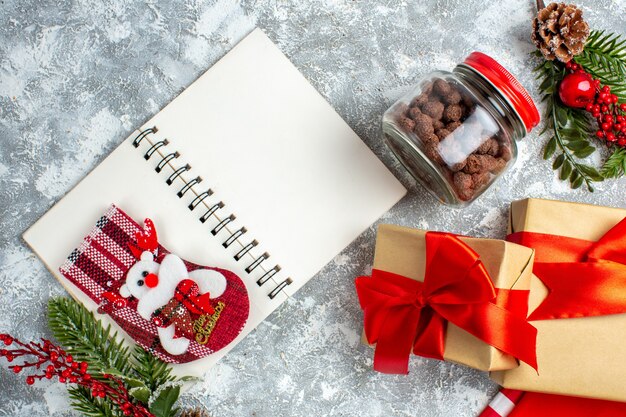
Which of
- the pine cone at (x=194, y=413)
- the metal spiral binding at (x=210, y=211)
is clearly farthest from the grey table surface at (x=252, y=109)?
the metal spiral binding at (x=210, y=211)

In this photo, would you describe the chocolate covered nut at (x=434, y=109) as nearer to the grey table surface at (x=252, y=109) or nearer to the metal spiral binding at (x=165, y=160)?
the grey table surface at (x=252, y=109)

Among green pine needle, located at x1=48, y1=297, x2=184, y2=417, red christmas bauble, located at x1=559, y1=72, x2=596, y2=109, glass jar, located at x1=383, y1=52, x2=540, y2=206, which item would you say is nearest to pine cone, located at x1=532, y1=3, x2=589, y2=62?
red christmas bauble, located at x1=559, y1=72, x2=596, y2=109

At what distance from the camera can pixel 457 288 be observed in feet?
3.06

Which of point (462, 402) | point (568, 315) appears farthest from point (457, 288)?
point (462, 402)

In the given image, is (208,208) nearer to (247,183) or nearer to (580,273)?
(247,183)

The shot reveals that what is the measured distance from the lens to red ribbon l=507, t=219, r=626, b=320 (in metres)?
0.98

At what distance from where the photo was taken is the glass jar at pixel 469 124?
954 mm

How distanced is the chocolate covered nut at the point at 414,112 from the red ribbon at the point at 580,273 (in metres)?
0.30

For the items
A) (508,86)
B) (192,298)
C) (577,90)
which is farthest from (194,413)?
(577,90)

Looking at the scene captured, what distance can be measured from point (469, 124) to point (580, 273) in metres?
0.34

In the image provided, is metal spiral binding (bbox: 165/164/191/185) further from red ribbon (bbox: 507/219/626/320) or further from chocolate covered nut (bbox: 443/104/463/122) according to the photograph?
red ribbon (bbox: 507/219/626/320)

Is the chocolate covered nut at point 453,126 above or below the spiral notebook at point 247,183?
below

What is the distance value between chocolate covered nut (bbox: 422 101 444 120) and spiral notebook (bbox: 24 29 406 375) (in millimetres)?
182

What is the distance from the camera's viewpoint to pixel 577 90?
1081 mm
